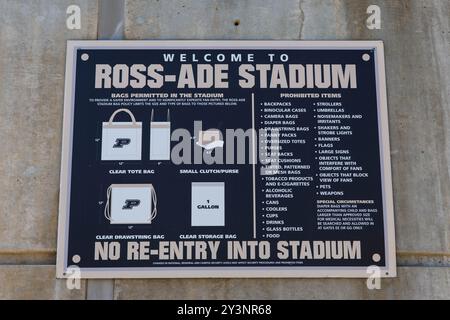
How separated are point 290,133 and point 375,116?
562 millimetres

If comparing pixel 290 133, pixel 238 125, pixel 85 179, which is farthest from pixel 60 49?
pixel 290 133

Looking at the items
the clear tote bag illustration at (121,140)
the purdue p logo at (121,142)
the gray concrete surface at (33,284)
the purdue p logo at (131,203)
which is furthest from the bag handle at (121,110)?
the gray concrete surface at (33,284)

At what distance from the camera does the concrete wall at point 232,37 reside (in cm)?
380

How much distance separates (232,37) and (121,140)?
100cm

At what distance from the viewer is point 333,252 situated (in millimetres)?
3805

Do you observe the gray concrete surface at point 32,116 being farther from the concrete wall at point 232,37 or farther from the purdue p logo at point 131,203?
the purdue p logo at point 131,203

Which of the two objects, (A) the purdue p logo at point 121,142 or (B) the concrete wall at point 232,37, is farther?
(A) the purdue p logo at point 121,142

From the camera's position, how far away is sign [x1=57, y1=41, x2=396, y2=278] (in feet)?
12.5

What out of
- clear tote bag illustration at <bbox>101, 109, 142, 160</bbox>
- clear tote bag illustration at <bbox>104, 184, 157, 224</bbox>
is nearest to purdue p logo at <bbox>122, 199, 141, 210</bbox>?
clear tote bag illustration at <bbox>104, 184, 157, 224</bbox>

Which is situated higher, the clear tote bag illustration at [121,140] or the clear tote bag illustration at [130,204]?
the clear tote bag illustration at [121,140]

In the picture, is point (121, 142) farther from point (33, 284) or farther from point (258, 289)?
point (258, 289)

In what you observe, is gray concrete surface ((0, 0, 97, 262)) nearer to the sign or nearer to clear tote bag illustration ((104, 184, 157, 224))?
the sign

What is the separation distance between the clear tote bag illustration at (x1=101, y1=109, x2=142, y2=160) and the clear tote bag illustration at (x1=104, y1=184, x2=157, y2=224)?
0.62 feet
